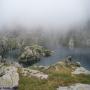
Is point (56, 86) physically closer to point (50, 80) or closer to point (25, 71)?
point (50, 80)

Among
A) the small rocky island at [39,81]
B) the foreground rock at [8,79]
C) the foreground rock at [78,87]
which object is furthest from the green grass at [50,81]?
the foreground rock at [78,87]

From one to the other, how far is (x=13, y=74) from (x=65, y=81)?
12.9 m

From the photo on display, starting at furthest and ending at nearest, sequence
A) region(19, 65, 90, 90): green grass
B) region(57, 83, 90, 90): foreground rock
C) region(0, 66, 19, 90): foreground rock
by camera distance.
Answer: region(19, 65, 90, 90): green grass, region(0, 66, 19, 90): foreground rock, region(57, 83, 90, 90): foreground rock

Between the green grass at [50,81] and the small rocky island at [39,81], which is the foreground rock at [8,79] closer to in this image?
the small rocky island at [39,81]

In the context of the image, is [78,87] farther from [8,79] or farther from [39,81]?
[8,79]

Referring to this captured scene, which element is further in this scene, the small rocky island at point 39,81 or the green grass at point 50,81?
the green grass at point 50,81

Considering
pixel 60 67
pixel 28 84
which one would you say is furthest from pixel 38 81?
pixel 60 67

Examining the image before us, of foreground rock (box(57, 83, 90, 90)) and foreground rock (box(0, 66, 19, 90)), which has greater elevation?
foreground rock (box(0, 66, 19, 90))

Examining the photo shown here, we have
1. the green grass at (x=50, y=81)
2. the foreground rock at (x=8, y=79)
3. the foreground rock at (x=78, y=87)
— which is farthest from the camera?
the green grass at (x=50, y=81)

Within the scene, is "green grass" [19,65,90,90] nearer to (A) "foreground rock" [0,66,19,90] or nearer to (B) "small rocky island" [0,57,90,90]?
(B) "small rocky island" [0,57,90,90]

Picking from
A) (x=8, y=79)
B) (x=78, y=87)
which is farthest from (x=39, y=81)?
(x=78, y=87)

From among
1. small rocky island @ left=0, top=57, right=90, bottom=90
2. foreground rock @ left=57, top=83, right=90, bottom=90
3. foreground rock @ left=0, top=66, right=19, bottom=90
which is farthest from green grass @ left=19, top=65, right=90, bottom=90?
foreground rock @ left=57, top=83, right=90, bottom=90

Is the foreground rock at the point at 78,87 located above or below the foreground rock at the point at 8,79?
below

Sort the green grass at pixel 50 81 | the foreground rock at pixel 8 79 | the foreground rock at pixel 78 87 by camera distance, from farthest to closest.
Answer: the green grass at pixel 50 81 < the foreground rock at pixel 8 79 < the foreground rock at pixel 78 87
